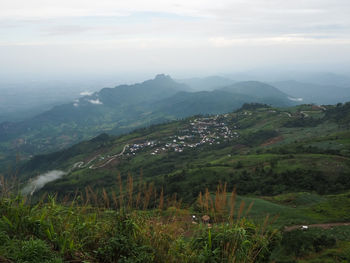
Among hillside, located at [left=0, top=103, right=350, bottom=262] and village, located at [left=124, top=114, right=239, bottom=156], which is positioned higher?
hillside, located at [left=0, top=103, right=350, bottom=262]

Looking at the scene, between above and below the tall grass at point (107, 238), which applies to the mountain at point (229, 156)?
below

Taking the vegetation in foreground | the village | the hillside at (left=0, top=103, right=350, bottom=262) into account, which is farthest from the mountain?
the vegetation in foreground

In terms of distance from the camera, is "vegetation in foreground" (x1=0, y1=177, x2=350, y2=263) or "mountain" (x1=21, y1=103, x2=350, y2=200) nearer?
"vegetation in foreground" (x1=0, y1=177, x2=350, y2=263)

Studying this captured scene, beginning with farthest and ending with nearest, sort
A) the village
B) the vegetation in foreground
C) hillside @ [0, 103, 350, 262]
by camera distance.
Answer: the village, hillside @ [0, 103, 350, 262], the vegetation in foreground

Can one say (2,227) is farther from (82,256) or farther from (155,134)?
(155,134)

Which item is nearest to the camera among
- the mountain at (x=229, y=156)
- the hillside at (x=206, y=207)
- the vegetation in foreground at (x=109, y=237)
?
the vegetation in foreground at (x=109, y=237)

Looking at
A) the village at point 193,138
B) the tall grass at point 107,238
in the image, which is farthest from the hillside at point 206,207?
the village at point 193,138

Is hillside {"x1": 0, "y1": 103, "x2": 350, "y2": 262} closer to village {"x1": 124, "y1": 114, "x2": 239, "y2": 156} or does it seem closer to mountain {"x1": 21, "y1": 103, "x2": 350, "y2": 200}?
mountain {"x1": 21, "y1": 103, "x2": 350, "y2": 200}

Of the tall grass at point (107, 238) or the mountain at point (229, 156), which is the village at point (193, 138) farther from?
the tall grass at point (107, 238)
